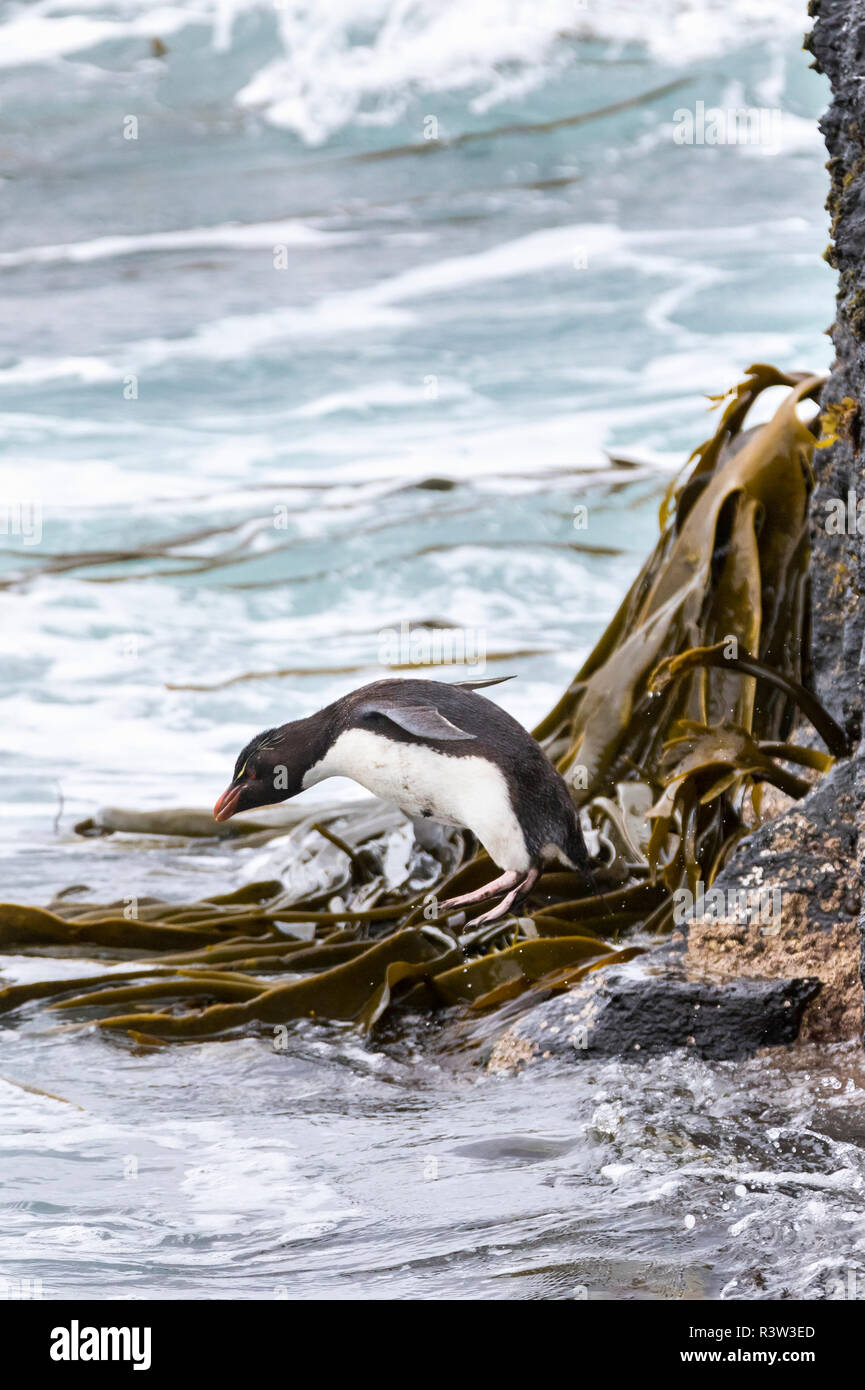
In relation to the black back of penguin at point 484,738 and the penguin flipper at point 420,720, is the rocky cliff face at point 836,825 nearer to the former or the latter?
the black back of penguin at point 484,738

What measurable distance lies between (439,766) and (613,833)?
0.98 meters

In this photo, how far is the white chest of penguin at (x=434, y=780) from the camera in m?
2.64

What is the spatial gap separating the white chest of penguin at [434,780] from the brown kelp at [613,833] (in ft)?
0.97

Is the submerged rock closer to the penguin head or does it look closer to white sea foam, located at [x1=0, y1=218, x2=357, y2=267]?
the penguin head

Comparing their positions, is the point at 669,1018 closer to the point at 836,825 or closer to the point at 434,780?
the point at 836,825

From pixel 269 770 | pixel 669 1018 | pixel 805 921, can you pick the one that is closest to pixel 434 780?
pixel 269 770

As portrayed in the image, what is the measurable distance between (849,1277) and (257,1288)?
2.46 feet

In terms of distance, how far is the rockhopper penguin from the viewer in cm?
264

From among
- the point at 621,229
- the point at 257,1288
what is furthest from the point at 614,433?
the point at 257,1288

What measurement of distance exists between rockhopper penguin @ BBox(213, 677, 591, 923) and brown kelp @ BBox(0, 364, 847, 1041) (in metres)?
0.29

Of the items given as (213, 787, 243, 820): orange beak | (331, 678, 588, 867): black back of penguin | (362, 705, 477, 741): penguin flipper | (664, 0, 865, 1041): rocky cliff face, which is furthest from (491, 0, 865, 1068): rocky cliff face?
(213, 787, 243, 820): orange beak

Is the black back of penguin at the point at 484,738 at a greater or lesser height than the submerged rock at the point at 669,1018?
greater

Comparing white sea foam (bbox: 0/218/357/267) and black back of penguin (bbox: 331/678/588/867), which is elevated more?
white sea foam (bbox: 0/218/357/267)

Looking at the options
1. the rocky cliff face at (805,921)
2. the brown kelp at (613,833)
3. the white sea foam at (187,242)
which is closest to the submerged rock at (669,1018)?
the rocky cliff face at (805,921)
